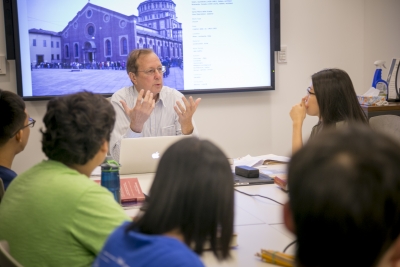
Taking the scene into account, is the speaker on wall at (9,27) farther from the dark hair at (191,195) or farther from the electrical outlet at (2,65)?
the dark hair at (191,195)

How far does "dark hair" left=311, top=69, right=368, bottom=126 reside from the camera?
284 centimetres

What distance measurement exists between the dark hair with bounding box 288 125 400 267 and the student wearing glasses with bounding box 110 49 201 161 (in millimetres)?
2531

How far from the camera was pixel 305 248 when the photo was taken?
0.66 meters

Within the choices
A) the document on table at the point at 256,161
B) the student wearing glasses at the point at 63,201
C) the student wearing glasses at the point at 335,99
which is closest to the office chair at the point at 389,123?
the student wearing glasses at the point at 335,99

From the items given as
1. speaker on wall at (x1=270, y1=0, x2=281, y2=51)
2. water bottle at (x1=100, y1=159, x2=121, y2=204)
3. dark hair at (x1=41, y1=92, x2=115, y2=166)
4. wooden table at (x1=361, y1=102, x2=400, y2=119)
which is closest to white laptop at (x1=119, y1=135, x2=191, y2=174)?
water bottle at (x1=100, y1=159, x2=121, y2=204)

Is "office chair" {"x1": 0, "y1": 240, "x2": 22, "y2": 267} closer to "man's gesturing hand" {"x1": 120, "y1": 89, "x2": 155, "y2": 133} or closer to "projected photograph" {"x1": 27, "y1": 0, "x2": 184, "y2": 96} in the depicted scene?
"man's gesturing hand" {"x1": 120, "y1": 89, "x2": 155, "y2": 133}

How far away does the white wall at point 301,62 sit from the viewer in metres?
4.55

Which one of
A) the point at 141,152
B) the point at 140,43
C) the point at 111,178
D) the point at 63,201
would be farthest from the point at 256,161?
the point at 140,43

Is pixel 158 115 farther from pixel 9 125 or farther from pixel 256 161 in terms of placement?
pixel 9 125

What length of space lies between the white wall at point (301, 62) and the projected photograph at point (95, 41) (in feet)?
1.79

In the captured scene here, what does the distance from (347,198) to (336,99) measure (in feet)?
7.70

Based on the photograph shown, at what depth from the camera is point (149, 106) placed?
315 centimetres

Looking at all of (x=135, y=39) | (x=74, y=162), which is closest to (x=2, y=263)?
(x=74, y=162)

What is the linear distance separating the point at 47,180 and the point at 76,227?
176 mm
